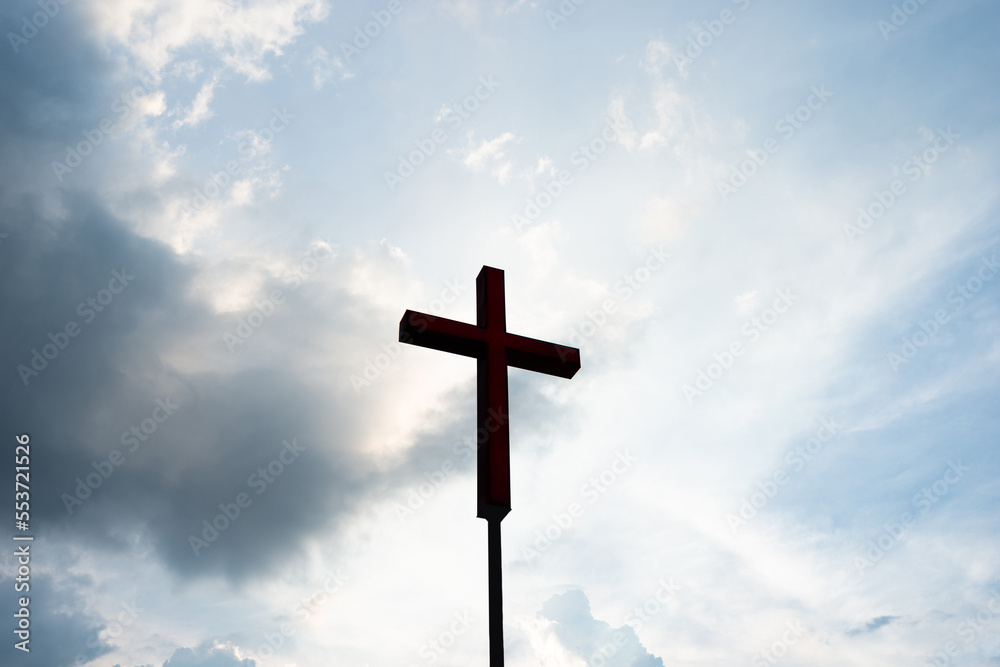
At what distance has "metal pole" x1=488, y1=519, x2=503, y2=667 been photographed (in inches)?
436

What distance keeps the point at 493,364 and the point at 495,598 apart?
3865 mm

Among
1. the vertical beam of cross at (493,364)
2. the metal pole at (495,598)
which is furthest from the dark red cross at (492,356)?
the metal pole at (495,598)

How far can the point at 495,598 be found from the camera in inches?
448

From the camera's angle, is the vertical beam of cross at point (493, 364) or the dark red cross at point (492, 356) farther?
the dark red cross at point (492, 356)

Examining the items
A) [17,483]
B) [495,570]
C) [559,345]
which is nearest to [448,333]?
[559,345]

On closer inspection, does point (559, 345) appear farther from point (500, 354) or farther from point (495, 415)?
point (495, 415)

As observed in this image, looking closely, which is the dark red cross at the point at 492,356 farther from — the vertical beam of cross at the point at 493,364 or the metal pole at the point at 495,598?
→ the metal pole at the point at 495,598

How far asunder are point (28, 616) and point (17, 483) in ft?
8.43

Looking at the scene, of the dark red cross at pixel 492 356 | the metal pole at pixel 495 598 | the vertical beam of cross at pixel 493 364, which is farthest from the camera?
the dark red cross at pixel 492 356

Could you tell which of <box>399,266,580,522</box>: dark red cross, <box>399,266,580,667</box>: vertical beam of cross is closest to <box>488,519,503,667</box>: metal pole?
<box>399,266,580,667</box>: vertical beam of cross

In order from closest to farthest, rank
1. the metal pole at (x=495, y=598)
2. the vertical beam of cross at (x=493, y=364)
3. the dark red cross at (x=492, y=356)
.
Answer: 1. the metal pole at (x=495, y=598)
2. the vertical beam of cross at (x=493, y=364)
3. the dark red cross at (x=492, y=356)

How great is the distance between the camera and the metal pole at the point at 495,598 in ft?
36.3

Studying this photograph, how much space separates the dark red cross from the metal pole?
0.85 feet

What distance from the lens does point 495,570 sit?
11.6 meters
